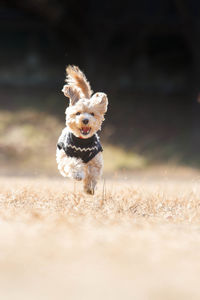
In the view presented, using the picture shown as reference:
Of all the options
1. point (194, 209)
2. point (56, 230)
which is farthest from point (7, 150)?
point (56, 230)

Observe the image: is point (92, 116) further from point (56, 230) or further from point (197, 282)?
point (197, 282)

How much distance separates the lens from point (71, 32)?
58.7 feet

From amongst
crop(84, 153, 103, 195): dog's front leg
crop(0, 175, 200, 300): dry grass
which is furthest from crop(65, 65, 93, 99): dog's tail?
crop(0, 175, 200, 300): dry grass

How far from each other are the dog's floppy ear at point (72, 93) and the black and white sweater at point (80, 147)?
1.23 ft

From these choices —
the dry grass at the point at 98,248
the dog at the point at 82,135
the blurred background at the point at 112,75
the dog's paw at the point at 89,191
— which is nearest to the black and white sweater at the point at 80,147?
the dog at the point at 82,135

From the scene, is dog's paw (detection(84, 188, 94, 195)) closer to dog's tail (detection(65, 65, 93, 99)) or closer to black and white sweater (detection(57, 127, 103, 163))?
black and white sweater (detection(57, 127, 103, 163))

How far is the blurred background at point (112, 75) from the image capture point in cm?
1496

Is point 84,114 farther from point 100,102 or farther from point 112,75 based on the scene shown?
point 112,75

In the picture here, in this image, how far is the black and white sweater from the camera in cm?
584

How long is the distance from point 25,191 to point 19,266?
134 inches

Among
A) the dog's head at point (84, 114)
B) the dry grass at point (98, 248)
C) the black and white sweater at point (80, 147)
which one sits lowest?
the dry grass at point (98, 248)

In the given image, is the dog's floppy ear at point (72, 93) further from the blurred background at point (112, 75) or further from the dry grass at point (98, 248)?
the blurred background at point (112, 75)

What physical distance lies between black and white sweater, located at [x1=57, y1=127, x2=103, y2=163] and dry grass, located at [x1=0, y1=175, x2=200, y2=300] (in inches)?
19.1

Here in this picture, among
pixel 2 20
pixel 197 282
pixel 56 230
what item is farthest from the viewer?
pixel 2 20
